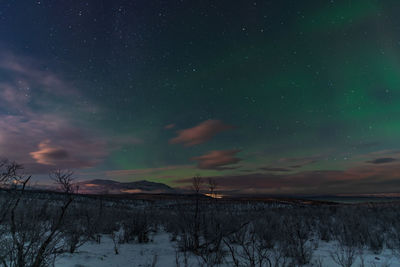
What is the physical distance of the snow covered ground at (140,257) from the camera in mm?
7997

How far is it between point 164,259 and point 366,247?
8253mm

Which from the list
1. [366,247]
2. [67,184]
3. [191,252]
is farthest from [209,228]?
[67,184]

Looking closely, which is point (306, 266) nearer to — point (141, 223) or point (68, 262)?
point (68, 262)

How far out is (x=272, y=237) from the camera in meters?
11.4

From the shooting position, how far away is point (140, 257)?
9422 millimetres

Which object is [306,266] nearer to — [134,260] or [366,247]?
[366,247]

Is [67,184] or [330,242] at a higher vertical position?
[67,184]

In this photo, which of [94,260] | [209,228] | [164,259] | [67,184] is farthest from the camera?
[209,228]

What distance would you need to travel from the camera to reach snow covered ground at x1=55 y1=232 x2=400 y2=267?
8.00m

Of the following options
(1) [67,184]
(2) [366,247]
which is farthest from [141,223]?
(2) [366,247]

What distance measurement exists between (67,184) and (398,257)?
10.7m

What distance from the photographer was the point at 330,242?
39.3 ft

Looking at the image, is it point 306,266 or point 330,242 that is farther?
point 330,242

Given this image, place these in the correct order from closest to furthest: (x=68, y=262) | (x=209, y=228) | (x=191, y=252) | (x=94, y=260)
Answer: (x=68, y=262) < (x=94, y=260) < (x=191, y=252) < (x=209, y=228)
